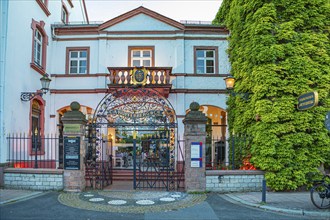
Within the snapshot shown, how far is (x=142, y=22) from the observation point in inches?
683

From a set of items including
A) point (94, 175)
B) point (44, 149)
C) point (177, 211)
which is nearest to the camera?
point (177, 211)

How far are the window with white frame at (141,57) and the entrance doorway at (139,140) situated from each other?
2288 mm

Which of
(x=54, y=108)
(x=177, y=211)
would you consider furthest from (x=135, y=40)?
(x=177, y=211)

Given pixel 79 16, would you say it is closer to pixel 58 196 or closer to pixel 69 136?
pixel 69 136

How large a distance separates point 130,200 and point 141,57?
31.9 feet

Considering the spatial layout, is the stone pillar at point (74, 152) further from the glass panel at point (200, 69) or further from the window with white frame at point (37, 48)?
the glass panel at point (200, 69)

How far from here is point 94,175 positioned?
466 inches

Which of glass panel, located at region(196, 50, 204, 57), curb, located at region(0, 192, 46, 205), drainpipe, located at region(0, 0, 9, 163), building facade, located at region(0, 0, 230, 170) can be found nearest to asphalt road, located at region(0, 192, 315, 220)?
curb, located at region(0, 192, 46, 205)

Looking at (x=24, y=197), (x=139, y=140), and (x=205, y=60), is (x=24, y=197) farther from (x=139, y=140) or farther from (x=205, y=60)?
(x=205, y=60)

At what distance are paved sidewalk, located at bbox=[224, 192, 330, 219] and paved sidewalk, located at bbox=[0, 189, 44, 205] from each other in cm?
661

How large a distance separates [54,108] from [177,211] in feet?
36.7

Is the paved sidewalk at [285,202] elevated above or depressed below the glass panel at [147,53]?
below

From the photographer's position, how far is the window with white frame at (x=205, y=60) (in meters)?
17.4

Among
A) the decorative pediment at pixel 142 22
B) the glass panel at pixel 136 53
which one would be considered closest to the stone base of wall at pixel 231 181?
the glass panel at pixel 136 53
